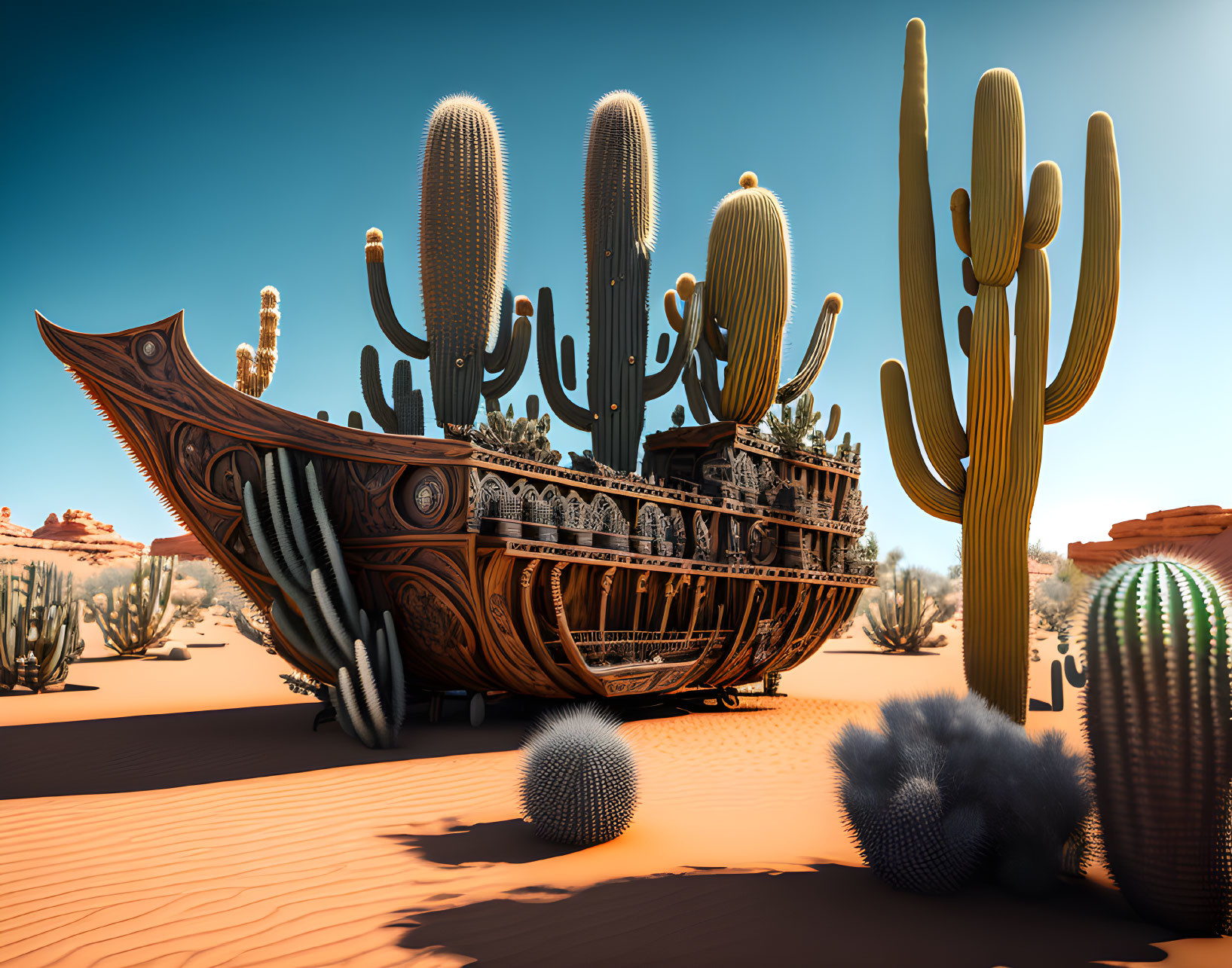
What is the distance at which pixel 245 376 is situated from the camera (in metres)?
14.7

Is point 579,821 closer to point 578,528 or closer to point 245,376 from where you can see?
point 578,528

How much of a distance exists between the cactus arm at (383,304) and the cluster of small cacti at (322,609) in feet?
11.8

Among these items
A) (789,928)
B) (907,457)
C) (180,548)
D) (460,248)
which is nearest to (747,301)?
(907,457)

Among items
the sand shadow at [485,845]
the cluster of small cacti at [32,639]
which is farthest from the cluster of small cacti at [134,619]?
the sand shadow at [485,845]

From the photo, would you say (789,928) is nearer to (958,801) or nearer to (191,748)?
(958,801)

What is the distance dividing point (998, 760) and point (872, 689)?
13.2 m

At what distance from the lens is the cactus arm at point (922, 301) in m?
11.3

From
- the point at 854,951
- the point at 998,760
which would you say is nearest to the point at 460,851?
the point at 854,951

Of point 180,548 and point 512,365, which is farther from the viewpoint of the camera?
point 180,548

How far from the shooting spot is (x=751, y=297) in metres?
13.3

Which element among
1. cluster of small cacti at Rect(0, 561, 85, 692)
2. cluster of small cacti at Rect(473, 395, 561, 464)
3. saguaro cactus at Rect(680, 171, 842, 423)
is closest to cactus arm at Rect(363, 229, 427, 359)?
cluster of small cacti at Rect(473, 395, 561, 464)

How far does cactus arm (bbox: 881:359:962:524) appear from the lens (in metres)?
11.5

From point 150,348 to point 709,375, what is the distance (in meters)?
8.31

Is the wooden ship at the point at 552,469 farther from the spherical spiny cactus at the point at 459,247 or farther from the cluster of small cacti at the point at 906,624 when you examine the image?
the cluster of small cacti at the point at 906,624
